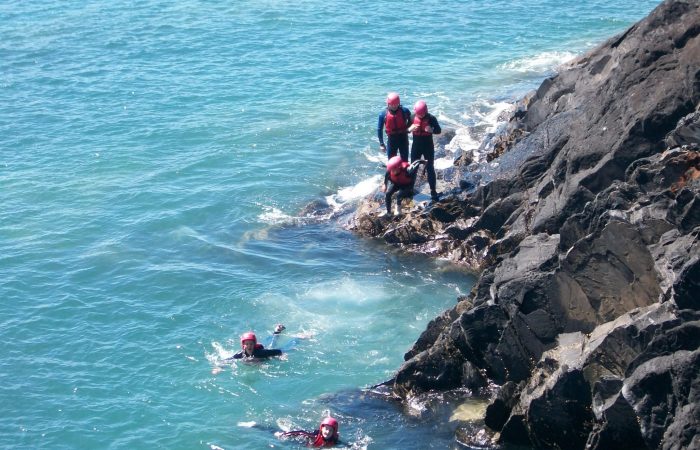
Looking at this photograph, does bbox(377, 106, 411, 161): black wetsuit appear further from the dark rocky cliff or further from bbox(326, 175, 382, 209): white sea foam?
bbox(326, 175, 382, 209): white sea foam

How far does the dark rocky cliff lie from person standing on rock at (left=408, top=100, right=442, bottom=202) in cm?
87

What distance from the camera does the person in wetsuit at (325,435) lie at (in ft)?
58.1

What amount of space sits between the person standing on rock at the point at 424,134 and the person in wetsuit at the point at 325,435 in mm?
10515

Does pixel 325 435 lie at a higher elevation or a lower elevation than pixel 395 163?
lower

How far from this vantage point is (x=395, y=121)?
87.1 ft

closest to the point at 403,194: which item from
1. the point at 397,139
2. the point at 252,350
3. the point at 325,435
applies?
the point at 397,139

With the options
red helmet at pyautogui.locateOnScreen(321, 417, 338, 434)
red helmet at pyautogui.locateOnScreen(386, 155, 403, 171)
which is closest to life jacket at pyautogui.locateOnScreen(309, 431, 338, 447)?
red helmet at pyautogui.locateOnScreen(321, 417, 338, 434)

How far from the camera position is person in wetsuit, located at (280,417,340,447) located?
17719 mm

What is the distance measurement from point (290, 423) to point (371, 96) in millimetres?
23335

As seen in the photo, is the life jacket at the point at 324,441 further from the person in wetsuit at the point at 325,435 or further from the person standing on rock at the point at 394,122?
the person standing on rock at the point at 394,122

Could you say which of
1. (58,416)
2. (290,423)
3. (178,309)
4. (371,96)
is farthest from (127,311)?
(371,96)

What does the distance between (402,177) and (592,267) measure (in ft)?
31.6

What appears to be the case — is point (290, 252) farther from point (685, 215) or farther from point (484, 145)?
point (685, 215)

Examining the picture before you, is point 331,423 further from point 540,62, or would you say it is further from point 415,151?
point 540,62
